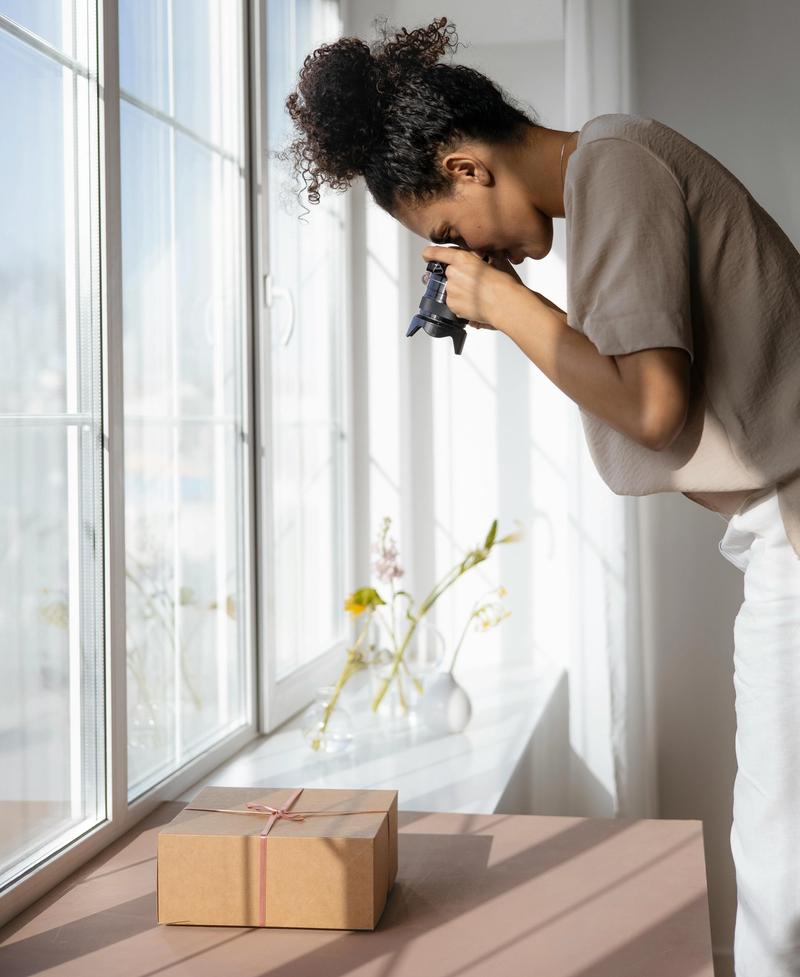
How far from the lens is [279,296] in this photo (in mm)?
2211

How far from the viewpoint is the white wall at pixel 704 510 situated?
2.59 metres

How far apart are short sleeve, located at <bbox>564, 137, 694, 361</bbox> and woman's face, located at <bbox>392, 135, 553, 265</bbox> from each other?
149 mm

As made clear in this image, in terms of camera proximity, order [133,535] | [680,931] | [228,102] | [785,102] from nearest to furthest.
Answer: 1. [680,931]
2. [133,535]
3. [228,102]
4. [785,102]

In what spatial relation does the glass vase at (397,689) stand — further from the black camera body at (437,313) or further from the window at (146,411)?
the black camera body at (437,313)

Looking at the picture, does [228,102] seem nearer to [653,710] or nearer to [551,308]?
[551,308]

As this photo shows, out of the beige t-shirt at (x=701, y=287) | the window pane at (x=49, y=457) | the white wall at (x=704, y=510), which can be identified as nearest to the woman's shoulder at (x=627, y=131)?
the beige t-shirt at (x=701, y=287)

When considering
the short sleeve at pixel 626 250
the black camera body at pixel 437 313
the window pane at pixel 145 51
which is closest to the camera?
the short sleeve at pixel 626 250

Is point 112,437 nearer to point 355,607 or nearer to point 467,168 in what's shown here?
point 467,168

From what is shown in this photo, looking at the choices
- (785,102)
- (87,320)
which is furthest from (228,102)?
(785,102)

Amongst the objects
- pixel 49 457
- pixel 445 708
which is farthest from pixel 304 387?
pixel 49 457

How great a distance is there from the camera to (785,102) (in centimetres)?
259

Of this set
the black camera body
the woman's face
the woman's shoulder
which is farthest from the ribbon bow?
the woman's shoulder

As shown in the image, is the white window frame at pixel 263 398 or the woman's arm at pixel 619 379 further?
the white window frame at pixel 263 398

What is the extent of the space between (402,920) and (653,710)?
161 centimetres
